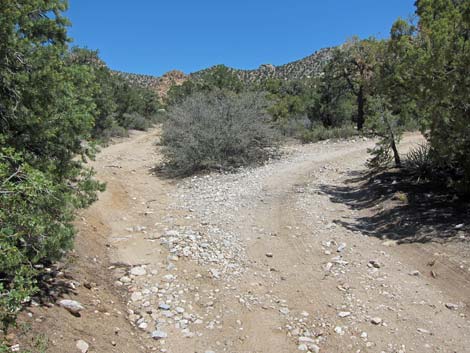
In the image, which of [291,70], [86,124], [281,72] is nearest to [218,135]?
[86,124]

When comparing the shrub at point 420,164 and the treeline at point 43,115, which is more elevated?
the treeline at point 43,115

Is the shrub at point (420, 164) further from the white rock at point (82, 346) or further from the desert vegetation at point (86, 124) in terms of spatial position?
the white rock at point (82, 346)

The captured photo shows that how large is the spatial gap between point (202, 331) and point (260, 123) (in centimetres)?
1140

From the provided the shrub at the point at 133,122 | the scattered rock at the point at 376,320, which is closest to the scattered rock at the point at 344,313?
the scattered rock at the point at 376,320

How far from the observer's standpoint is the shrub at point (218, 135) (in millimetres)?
14031

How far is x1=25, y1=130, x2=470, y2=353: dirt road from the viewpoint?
4738 mm

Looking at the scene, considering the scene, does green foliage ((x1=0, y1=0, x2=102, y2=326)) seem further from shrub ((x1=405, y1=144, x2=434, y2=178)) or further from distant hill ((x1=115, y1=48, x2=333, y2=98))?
distant hill ((x1=115, y1=48, x2=333, y2=98))

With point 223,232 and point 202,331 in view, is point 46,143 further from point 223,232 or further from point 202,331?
point 223,232

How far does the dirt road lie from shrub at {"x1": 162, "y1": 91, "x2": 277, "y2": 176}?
10.8 feet

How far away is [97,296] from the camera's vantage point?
17.8 feet

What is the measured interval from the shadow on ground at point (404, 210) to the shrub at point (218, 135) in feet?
14.7

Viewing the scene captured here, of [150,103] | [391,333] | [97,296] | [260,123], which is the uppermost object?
[150,103]

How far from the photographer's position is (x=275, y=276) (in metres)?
6.30

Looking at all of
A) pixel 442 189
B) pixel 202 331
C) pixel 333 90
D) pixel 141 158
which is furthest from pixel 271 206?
pixel 333 90
